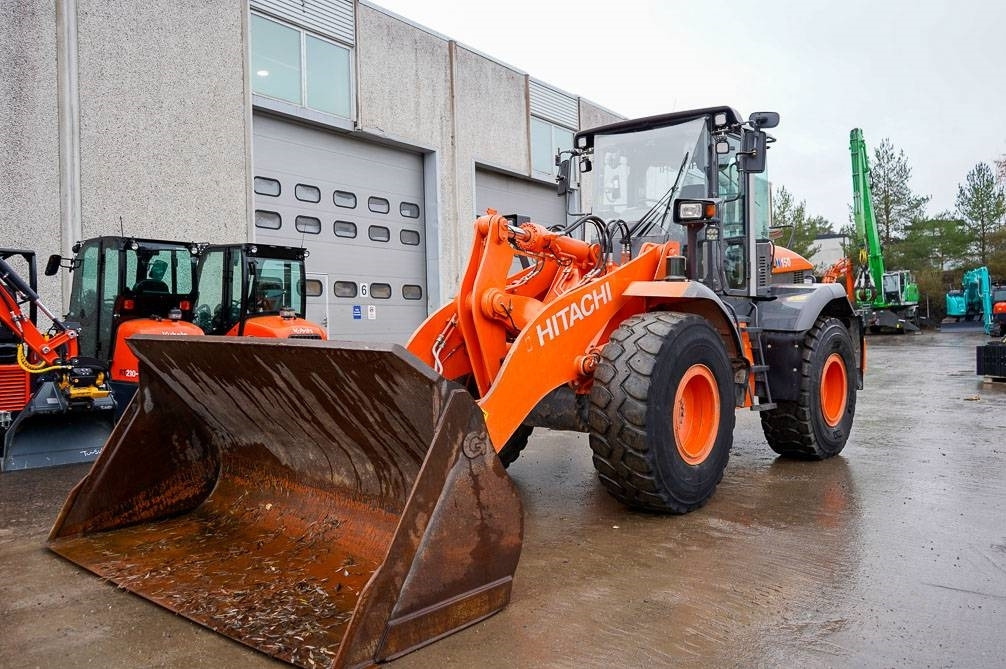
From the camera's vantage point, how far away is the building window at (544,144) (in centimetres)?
1758

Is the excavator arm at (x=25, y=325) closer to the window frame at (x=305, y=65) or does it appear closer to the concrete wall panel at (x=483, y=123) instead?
the window frame at (x=305, y=65)

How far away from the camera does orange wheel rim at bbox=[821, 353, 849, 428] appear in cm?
650

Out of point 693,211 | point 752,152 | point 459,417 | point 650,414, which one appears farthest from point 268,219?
point 459,417

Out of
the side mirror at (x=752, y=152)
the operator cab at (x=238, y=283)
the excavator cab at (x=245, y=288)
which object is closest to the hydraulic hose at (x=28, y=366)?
the excavator cab at (x=245, y=288)

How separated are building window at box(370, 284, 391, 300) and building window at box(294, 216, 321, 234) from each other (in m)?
1.54

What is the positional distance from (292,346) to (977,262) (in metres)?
46.7

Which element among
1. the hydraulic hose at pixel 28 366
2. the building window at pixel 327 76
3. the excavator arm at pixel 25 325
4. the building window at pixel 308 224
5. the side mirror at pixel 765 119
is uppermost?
the building window at pixel 327 76

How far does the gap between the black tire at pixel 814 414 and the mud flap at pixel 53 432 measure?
5671 millimetres

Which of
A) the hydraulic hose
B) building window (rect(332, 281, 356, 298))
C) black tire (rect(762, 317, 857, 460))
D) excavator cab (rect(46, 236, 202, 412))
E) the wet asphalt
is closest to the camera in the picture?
the wet asphalt

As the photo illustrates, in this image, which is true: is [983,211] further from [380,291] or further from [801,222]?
[380,291]

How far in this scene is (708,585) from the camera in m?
3.43

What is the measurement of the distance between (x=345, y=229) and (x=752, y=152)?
9.10 metres

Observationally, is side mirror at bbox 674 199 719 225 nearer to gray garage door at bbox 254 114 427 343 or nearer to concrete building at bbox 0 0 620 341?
concrete building at bbox 0 0 620 341

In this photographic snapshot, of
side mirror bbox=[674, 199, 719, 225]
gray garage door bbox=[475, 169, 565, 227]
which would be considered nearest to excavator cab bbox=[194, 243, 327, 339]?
side mirror bbox=[674, 199, 719, 225]
